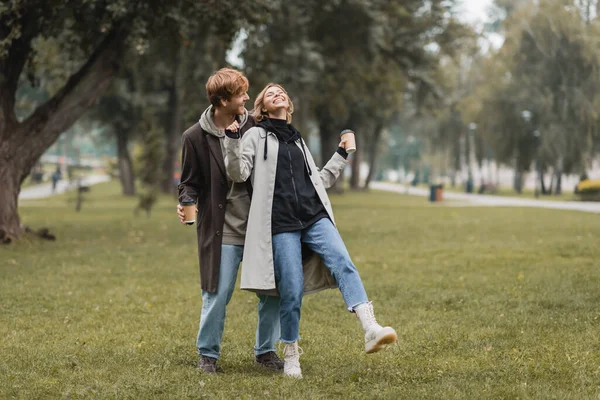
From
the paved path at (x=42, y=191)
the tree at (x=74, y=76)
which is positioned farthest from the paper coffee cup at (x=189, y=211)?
the paved path at (x=42, y=191)

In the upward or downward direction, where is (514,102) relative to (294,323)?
upward

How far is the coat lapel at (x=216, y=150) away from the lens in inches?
228

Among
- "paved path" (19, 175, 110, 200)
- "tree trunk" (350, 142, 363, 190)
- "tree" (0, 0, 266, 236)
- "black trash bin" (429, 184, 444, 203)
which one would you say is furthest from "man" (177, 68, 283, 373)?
"tree trunk" (350, 142, 363, 190)

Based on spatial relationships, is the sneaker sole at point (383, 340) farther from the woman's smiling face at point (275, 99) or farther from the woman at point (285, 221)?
the woman's smiling face at point (275, 99)

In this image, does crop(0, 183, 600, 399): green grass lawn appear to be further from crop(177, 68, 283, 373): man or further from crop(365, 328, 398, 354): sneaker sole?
crop(177, 68, 283, 373): man

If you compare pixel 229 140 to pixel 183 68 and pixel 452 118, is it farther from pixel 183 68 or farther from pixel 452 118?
pixel 452 118

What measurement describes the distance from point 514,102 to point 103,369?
4653 centimetres

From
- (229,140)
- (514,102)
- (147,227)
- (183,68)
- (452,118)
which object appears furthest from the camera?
(452,118)

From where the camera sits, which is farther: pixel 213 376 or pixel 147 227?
pixel 147 227

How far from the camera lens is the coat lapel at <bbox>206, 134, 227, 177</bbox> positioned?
5.80 meters

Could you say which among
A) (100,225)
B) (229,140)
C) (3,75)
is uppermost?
(3,75)

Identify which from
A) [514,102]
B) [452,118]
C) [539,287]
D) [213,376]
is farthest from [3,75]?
[452,118]

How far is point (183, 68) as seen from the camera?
2958 centimetres

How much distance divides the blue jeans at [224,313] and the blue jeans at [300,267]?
12.5 inches
